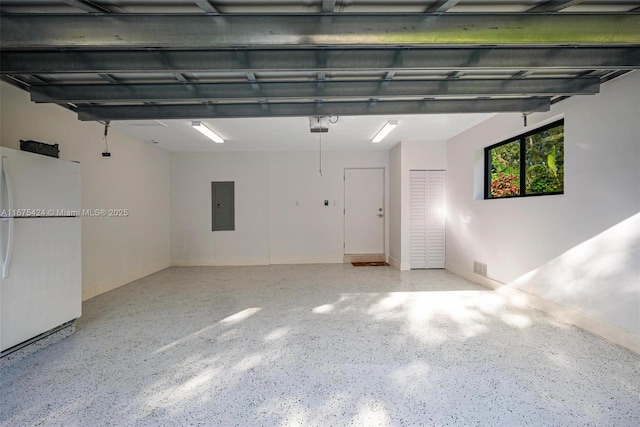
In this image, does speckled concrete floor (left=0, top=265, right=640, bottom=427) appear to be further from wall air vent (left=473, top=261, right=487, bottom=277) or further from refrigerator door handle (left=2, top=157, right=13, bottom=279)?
wall air vent (left=473, top=261, right=487, bottom=277)

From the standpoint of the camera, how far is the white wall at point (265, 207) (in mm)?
6766

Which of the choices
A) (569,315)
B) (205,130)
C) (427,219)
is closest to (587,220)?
(569,315)

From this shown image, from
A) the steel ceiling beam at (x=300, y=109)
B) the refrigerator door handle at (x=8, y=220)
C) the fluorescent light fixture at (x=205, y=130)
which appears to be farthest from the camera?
the fluorescent light fixture at (x=205, y=130)

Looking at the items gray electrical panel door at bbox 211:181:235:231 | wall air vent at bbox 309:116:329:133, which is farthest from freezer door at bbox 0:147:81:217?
gray electrical panel door at bbox 211:181:235:231

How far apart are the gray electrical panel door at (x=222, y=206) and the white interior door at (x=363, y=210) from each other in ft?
8.45

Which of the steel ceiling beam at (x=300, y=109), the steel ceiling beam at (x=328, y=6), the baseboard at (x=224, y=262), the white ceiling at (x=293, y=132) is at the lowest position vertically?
the baseboard at (x=224, y=262)

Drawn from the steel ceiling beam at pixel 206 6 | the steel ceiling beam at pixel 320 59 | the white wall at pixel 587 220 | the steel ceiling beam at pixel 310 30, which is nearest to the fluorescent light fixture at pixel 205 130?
the steel ceiling beam at pixel 320 59

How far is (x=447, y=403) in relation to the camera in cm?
188

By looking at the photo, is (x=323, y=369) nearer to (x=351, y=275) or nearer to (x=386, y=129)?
(x=351, y=275)

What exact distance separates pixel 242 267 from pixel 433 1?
18.9ft

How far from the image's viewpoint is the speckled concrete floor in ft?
5.89

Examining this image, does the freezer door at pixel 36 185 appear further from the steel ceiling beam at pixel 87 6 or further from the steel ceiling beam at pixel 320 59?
the steel ceiling beam at pixel 87 6

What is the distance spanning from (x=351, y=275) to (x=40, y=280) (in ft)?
14.0

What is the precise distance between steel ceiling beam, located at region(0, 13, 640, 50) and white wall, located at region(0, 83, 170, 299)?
1795 millimetres
